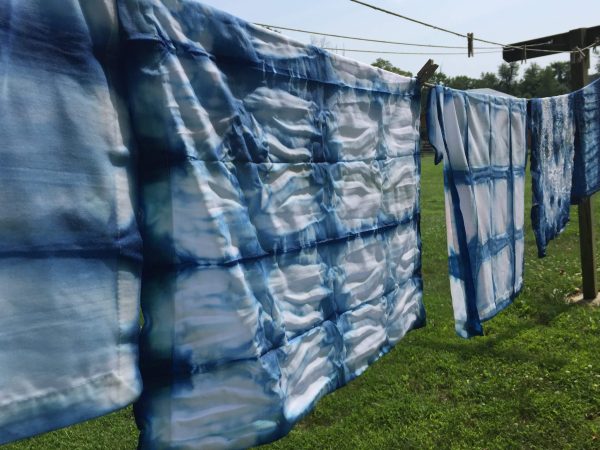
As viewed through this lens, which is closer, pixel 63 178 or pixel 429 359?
pixel 63 178

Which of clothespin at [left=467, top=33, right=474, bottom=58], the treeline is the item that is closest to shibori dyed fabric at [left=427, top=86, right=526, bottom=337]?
clothespin at [left=467, top=33, right=474, bottom=58]

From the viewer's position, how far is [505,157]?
2.72 meters

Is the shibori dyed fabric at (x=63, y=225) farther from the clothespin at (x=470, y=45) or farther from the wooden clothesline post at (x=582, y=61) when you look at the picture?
the wooden clothesline post at (x=582, y=61)

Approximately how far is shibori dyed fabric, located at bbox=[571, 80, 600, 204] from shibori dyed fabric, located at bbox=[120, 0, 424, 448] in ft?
8.10

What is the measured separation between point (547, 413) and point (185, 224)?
2427 mm

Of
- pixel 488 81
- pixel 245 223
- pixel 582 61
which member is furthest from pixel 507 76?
pixel 245 223

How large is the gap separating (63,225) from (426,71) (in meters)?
1.64

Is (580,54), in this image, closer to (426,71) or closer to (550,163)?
(550,163)

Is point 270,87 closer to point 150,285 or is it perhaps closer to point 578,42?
point 150,285

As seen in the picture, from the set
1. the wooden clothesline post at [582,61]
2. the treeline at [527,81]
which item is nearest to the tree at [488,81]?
the treeline at [527,81]

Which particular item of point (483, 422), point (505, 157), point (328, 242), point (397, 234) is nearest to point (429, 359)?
point (483, 422)

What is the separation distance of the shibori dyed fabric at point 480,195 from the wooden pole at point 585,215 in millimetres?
1631

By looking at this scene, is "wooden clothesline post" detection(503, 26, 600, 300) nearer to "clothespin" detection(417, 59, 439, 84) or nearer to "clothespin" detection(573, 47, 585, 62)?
"clothespin" detection(573, 47, 585, 62)

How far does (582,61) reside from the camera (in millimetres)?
4148
